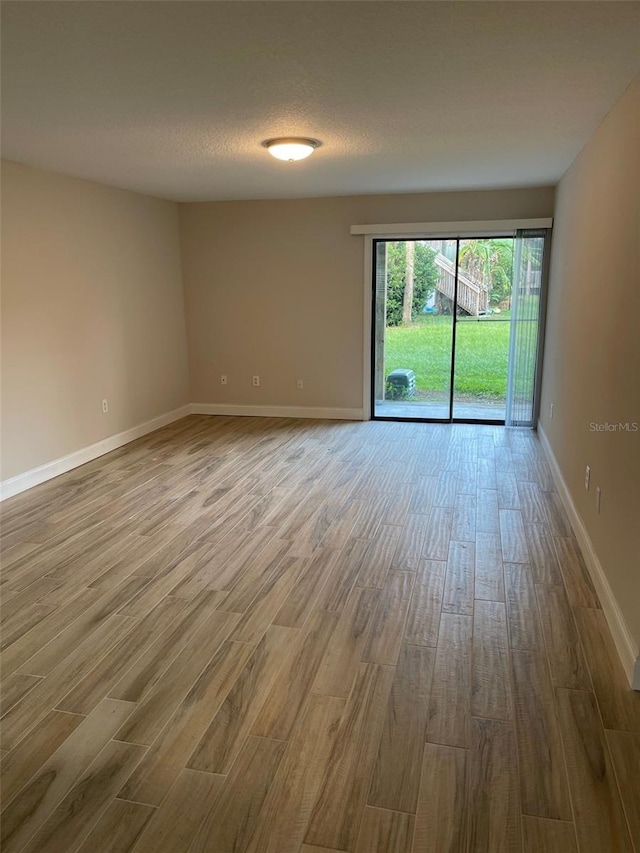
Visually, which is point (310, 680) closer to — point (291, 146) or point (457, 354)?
point (291, 146)

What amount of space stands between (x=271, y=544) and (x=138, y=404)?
3057mm

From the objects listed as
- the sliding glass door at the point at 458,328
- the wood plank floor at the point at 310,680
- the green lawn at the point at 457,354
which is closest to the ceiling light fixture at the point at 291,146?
the wood plank floor at the point at 310,680

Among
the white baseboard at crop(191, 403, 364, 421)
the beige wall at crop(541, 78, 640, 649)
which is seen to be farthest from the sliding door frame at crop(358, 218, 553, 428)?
the beige wall at crop(541, 78, 640, 649)

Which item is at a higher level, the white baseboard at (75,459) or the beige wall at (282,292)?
the beige wall at (282,292)

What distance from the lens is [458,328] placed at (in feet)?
20.6

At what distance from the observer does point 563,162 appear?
446 cm

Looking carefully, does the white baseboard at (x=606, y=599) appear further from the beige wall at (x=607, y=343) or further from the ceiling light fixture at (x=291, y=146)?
the ceiling light fixture at (x=291, y=146)

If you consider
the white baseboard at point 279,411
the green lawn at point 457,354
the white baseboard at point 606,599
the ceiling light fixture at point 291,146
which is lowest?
the white baseboard at point 606,599

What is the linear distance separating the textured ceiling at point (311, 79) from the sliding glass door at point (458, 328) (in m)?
1.72

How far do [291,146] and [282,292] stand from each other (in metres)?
3.00

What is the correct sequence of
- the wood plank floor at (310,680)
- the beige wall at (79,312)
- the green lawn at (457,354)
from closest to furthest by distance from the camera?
the wood plank floor at (310,680) < the beige wall at (79,312) < the green lawn at (457,354)

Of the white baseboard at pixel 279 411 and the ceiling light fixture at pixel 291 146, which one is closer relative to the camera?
the ceiling light fixture at pixel 291 146

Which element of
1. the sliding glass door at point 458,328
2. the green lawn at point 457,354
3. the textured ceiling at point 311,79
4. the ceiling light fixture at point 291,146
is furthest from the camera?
the green lawn at point 457,354

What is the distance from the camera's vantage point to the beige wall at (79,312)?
431cm
